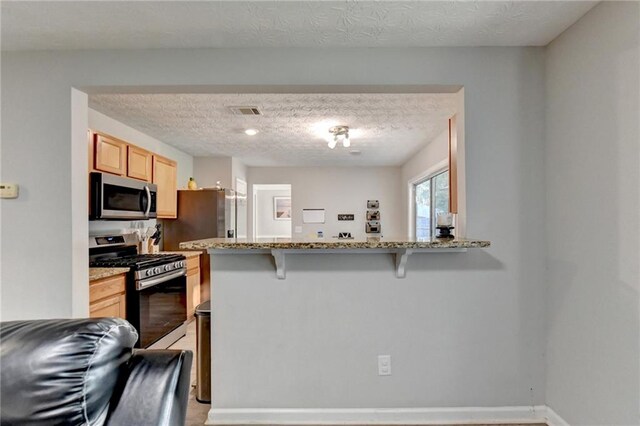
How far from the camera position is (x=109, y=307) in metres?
2.55

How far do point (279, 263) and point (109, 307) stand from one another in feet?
5.16

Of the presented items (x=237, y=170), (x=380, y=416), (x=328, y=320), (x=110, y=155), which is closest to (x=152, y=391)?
(x=328, y=320)

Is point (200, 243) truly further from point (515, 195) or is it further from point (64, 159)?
point (515, 195)

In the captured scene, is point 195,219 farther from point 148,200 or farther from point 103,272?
point 103,272

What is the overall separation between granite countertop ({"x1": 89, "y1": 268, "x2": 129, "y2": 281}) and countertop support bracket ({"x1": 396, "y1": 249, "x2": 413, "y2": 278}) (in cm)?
210

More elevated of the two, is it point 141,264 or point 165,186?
point 165,186

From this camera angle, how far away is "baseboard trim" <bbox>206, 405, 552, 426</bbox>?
1.96m

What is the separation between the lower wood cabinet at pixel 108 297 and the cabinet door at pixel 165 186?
1.38 m

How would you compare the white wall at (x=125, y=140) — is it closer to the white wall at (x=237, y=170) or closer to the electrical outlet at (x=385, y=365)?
the white wall at (x=237, y=170)

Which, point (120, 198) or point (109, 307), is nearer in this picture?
point (109, 307)

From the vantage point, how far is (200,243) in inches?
71.7

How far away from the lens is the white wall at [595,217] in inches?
56.1

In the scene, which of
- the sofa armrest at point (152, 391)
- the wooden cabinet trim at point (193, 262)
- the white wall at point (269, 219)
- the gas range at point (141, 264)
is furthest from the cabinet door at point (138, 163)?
the white wall at point (269, 219)

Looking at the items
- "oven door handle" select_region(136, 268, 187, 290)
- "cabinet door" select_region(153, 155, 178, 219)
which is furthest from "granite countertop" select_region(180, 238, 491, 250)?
"cabinet door" select_region(153, 155, 178, 219)
